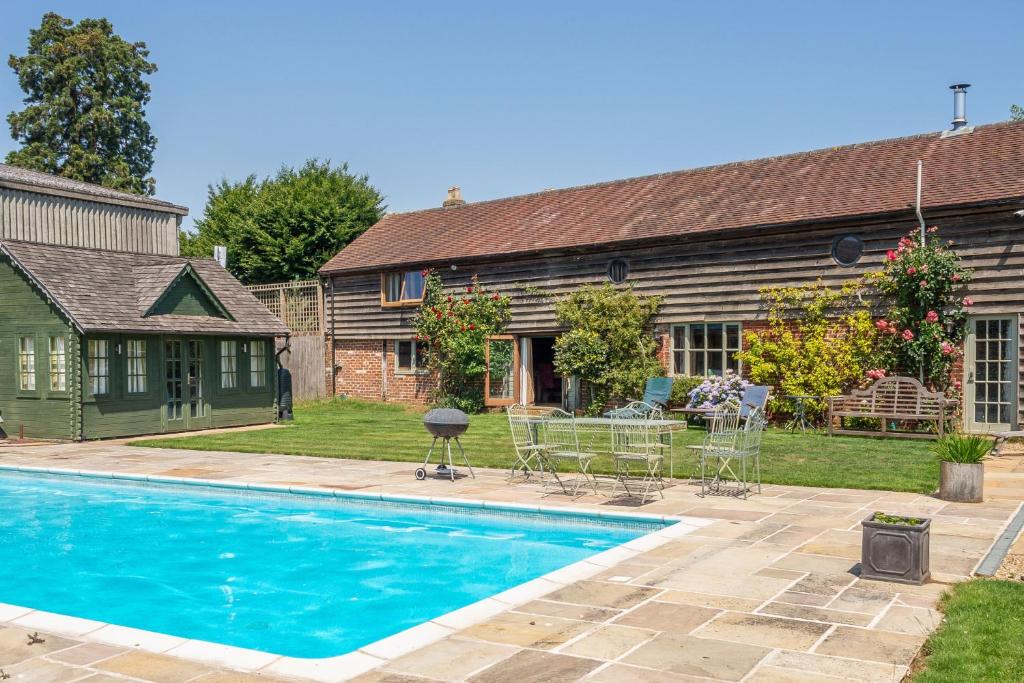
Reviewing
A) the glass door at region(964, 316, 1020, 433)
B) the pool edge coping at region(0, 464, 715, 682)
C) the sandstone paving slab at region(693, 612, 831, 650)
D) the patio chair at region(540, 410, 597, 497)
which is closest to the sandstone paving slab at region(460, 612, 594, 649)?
the pool edge coping at region(0, 464, 715, 682)

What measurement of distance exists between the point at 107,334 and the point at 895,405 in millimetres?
14559

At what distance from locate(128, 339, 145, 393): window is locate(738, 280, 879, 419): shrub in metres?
12.1

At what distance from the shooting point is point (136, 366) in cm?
1806

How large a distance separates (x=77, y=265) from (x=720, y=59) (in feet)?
43.6

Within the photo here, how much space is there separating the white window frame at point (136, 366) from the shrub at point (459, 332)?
24.5 ft

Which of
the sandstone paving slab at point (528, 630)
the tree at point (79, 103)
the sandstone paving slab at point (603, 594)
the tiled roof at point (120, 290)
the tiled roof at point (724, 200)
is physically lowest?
the sandstone paving slab at point (603, 594)

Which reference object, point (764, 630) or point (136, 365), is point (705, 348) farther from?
point (764, 630)

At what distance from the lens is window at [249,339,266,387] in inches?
820

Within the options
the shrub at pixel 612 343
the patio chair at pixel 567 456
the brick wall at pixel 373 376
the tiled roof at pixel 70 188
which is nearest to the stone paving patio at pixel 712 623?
the patio chair at pixel 567 456

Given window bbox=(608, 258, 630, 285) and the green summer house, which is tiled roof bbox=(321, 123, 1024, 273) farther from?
the green summer house

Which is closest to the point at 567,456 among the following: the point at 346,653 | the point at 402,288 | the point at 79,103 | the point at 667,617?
the point at 346,653

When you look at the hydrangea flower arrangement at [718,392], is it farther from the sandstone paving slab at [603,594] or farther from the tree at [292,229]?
the tree at [292,229]

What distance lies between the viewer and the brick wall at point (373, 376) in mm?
24781

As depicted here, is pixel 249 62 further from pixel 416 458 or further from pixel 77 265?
pixel 416 458
